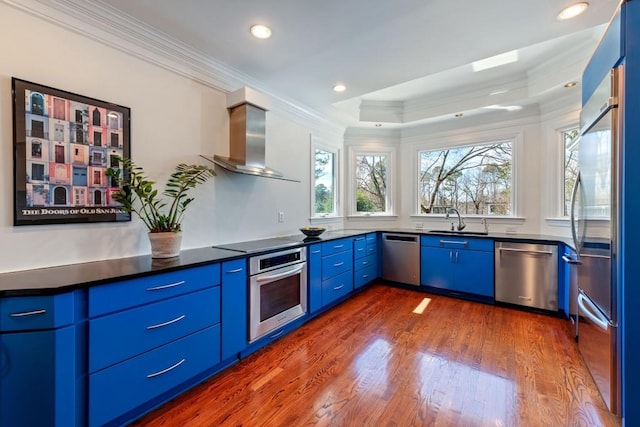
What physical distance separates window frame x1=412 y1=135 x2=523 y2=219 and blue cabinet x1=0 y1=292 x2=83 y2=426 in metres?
4.51

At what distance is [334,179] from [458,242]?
2084 millimetres

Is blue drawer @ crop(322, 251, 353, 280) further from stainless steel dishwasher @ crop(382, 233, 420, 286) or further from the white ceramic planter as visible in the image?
the white ceramic planter

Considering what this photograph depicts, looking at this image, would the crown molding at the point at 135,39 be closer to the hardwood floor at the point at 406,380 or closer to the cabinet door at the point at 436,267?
the hardwood floor at the point at 406,380

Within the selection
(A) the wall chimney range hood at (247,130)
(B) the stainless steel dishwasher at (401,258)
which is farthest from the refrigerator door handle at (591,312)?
(A) the wall chimney range hood at (247,130)

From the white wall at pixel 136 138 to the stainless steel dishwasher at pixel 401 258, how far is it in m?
1.76

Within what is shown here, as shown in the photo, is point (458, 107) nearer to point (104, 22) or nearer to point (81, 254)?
point (104, 22)

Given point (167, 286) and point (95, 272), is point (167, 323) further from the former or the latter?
point (95, 272)

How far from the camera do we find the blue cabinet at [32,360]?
1279 millimetres

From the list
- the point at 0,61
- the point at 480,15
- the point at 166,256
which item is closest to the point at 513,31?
the point at 480,15

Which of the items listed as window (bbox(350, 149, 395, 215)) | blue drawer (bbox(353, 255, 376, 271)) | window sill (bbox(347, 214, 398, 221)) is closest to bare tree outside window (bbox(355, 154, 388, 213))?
window (bbox(350, 149, 395, 215))

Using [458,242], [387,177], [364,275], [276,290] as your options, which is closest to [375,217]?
[387,177]

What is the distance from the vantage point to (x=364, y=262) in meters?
4.01

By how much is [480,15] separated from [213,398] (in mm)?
3241

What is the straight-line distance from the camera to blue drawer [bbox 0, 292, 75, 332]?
1277 mm
